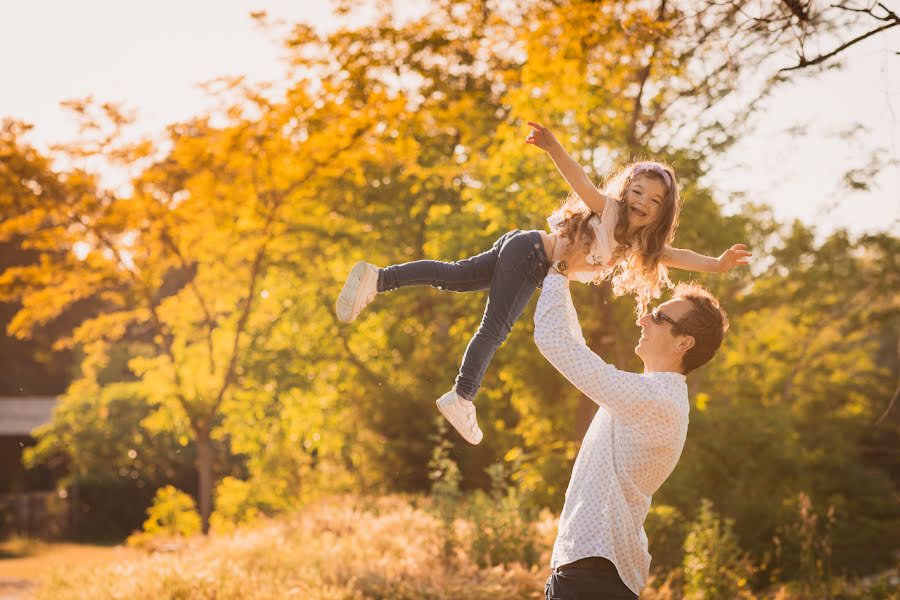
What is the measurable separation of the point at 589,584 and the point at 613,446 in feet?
1.34

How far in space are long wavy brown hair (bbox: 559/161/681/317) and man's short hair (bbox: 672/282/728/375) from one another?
0.46 meters

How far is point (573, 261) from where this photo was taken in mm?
3285

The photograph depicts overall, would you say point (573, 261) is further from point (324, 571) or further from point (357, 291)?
point (324, 571)

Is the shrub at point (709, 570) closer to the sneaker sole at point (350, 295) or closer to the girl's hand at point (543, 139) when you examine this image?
the sneaker sole at point (350, 295)

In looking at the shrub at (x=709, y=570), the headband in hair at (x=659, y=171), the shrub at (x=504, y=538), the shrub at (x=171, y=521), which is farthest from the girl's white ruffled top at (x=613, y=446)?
the shrub at (x=171, y=521)

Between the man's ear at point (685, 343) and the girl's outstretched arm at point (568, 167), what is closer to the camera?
the man's ear at point (685, 343)

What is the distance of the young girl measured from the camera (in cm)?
334

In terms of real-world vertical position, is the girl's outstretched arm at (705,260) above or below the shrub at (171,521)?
above

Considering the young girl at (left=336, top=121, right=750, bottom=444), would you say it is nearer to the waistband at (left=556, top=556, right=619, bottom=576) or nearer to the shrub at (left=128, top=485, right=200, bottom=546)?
the waistband at (left=556, top=556, right=619, bottom=576)

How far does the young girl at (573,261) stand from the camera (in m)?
3.34

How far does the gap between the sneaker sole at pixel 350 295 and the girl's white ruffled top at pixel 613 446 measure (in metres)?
0.99

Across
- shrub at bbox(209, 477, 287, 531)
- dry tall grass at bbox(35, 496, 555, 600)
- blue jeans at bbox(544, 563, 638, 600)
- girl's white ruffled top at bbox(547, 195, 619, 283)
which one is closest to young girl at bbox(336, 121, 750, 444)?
girl's white ruffled top at bbox(547, 195, 619, 283)

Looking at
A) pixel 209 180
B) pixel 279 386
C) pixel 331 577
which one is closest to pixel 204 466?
pixel 279 386

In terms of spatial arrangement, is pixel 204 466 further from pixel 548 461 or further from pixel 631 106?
pixel 631 106
